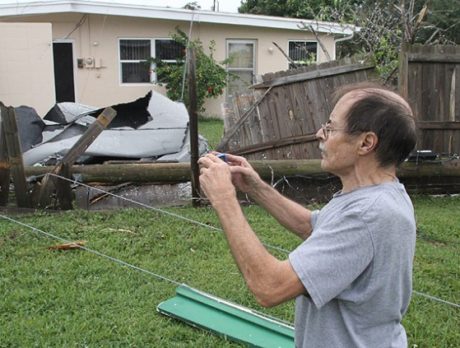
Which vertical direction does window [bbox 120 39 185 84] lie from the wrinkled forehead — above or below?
above

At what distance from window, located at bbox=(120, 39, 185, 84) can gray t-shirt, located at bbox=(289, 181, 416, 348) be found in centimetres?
1426

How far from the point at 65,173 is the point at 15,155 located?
1.87 feet

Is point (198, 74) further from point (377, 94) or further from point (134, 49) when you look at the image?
point (377, 94)

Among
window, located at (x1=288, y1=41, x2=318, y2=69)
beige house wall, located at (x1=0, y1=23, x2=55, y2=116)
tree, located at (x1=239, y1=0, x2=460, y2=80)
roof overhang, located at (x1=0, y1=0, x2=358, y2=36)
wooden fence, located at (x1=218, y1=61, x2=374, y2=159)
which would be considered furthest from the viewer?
window, located at (x1=288, y1=41, x2=318, y2=69)

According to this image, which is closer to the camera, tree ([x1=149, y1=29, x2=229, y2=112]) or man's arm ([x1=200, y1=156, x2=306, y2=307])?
man's arm ([x1=200, y1=156, x2=306, y2=307])

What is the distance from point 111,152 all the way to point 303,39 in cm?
1036

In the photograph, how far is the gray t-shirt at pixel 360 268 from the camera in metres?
1.42

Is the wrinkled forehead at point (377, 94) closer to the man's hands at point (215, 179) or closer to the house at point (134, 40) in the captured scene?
the man's hands at point (215, 179)

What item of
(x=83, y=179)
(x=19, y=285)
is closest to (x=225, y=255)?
(x=19, y=285)

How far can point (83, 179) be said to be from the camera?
6.55 m

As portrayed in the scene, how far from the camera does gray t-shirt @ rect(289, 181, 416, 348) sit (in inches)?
55.9

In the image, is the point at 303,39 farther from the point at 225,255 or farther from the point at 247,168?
the point at 247,168

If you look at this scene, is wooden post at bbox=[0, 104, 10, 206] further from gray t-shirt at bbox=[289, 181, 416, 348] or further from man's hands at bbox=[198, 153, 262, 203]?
gray t-shirt at bbox=[289, 181, 416, 348]

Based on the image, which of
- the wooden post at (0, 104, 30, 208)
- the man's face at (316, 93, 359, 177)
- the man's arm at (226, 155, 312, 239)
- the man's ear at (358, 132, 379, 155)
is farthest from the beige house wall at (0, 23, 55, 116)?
the man's ear at (358, 132, 379, 155)
